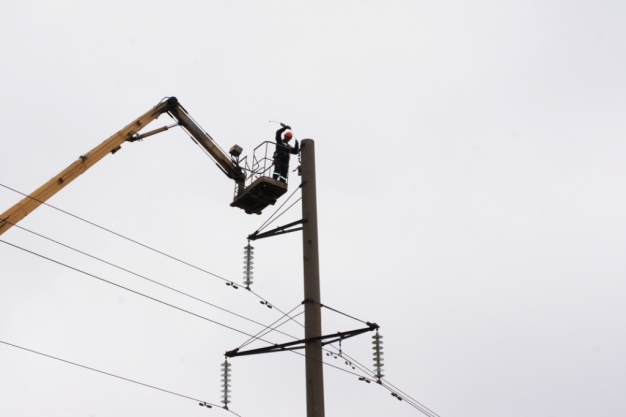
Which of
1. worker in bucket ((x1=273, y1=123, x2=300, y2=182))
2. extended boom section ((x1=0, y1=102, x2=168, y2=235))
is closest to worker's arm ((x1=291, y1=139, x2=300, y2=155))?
worker in bucket ((x1=273, y1=123, x2=300, y2=182))

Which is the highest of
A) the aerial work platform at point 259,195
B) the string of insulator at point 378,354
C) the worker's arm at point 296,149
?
the worker's arm at point 296,149

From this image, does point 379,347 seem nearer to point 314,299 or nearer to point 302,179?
point 314,299

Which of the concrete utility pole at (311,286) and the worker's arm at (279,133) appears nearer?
the concrete utility pole at (311,286)

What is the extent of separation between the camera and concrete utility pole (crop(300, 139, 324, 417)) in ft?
48.4

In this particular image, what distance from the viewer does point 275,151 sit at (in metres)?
18.9

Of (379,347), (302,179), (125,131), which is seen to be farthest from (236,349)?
(125,131)

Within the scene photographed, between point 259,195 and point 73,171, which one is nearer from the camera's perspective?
point 73,171

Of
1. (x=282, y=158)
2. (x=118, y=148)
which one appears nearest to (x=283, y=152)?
(x=282, y=158)

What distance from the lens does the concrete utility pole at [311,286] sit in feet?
48.4

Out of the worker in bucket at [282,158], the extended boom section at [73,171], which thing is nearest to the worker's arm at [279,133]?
the worker in bucket at [282,158]

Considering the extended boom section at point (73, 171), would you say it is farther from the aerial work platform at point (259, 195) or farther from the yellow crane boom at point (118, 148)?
the aerial work platform at point (259, 195)

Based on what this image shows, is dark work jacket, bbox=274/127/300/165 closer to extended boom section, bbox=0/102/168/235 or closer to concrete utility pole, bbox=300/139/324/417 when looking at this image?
concrete utility pole, bbox=300/139/324/417

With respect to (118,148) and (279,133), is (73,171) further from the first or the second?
(279,133)

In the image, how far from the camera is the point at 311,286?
51.9ft
